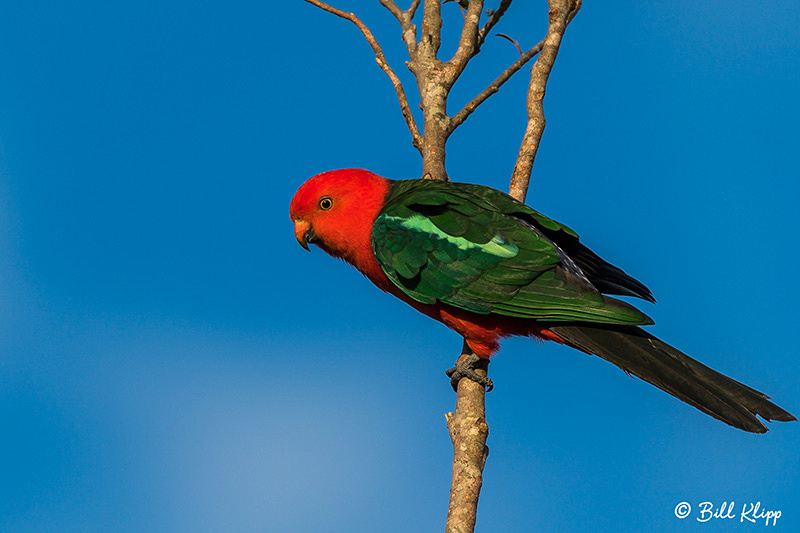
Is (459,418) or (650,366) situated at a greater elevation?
(650,366)

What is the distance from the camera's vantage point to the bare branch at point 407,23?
6844mm

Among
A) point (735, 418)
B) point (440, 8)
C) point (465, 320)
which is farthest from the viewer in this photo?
point (440, 8)

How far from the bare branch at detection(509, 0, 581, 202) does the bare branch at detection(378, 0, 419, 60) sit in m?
1.33

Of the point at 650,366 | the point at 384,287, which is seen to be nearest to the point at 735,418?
the point at 650,366

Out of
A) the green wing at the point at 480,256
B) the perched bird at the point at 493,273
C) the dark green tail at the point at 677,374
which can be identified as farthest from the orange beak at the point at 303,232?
the dark green tail at the point at 677,374

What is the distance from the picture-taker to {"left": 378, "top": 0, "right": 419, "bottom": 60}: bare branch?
22.5ft

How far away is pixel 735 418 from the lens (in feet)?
14.9

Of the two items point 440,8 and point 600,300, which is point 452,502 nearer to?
point 600,300

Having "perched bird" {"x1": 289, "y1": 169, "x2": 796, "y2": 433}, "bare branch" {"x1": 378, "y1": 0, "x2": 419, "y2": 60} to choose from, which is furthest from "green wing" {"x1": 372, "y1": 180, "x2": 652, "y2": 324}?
"bare branch" {"x1": 378, "y1": 0, "x2": 419, "y2": 60}

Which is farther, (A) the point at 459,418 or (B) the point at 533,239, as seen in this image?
(B) the point at 533,239

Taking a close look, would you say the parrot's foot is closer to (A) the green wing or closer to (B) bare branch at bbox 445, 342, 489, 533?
(B) bare branch at bbox 445, 342, 489, 533

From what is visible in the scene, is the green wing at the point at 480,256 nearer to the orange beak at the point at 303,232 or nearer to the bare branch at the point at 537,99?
the bare branch at the point at 537,99

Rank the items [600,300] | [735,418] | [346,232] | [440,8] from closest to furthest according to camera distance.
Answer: [735,418]
[600,300]
[346,232]
[440,8]

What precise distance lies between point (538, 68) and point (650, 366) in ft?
9.37
